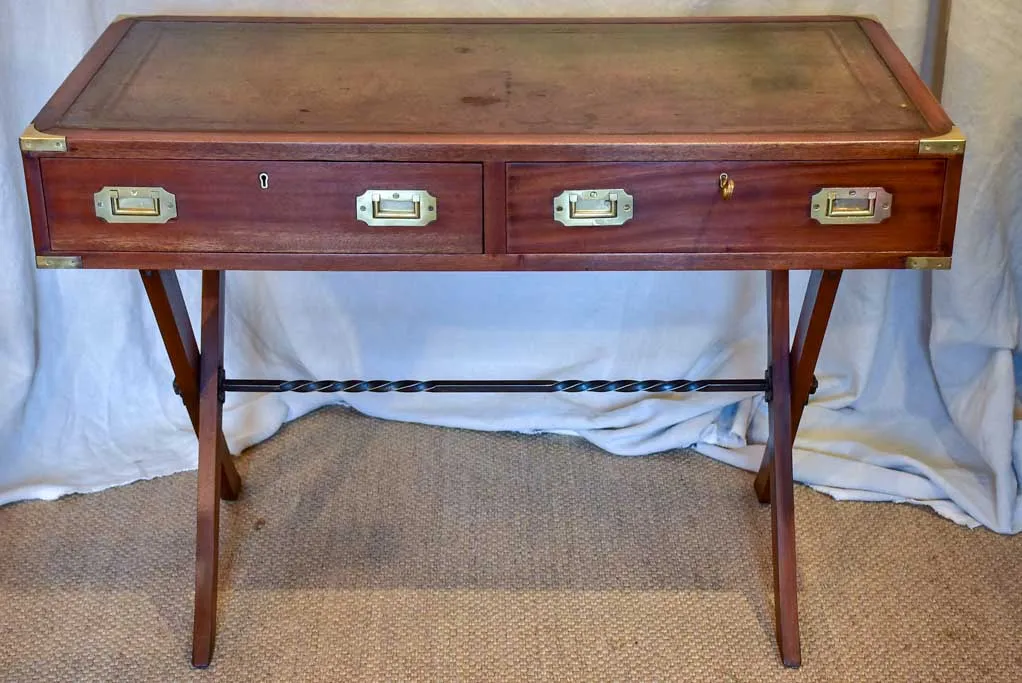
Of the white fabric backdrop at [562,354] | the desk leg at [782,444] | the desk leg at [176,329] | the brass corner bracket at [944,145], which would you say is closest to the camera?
the brass corner bracket at [944,145]

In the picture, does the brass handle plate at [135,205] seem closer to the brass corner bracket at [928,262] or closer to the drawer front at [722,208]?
the drawer front at [722,208]

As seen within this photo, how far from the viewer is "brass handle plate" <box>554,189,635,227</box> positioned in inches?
52.1

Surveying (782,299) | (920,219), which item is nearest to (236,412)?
(782,299)

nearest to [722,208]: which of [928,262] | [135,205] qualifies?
[928,262]

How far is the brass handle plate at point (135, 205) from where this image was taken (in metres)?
1.33

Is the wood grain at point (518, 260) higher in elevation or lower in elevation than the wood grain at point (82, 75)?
lower

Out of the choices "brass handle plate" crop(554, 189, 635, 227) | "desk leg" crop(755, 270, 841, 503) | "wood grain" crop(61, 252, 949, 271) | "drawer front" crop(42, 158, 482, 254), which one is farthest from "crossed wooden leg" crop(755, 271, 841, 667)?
"drawer front" crop(42, 158, 482, 254)

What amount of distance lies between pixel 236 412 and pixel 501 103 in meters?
0.94

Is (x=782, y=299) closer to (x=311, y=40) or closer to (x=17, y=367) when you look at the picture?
(x=311, y=40)

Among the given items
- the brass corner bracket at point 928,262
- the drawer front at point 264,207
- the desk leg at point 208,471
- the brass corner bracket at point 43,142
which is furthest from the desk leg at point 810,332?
the brass corner bracket at point 43,142

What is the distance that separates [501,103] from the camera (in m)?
1.41

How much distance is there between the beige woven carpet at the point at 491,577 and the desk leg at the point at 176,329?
243 mm

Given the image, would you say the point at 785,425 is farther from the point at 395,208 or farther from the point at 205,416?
the point at 205,416

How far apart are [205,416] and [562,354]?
688 mm
